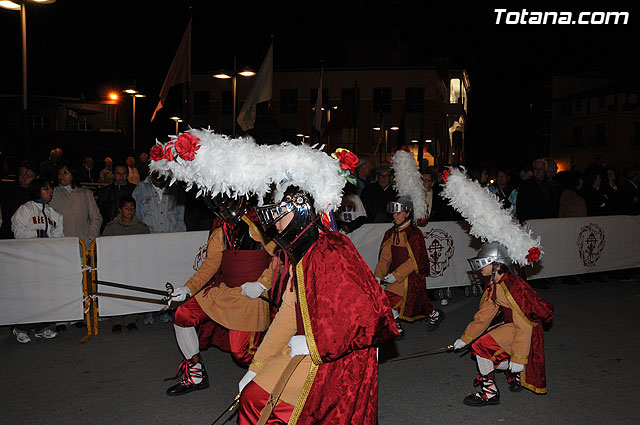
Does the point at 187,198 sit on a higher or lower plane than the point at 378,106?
lower

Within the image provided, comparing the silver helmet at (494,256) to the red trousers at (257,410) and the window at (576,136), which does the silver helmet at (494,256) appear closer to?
the red trousers at (257,410)

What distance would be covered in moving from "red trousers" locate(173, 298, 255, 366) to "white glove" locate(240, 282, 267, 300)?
0.51m

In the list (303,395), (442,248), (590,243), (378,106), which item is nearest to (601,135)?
(378,106)

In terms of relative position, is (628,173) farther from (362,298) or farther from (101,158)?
(101,158)

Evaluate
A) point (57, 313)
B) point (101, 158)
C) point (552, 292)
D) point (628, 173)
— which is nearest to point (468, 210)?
point (57, 313)

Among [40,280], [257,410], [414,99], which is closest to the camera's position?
[257,410]

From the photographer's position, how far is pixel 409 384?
228 inches

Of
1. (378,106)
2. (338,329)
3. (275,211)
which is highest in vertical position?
(378,106)

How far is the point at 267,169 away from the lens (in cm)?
347

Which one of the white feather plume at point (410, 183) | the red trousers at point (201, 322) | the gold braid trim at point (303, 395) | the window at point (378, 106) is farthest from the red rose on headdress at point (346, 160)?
the window at point (378, 106)

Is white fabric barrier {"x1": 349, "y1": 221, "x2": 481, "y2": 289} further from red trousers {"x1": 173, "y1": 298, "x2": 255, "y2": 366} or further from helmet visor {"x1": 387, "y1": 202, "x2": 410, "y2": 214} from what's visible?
red trousers {"x1": 173, "y1": 298, "x2": 255, "y2": 366}

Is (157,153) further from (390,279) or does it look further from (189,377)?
(390,279)

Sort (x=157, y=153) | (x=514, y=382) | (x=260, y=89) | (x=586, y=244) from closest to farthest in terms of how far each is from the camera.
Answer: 1. (x=157, y=153)
2. (x=514, y=382)
3. (x=586, y=244)
4. (x=260, y=89)

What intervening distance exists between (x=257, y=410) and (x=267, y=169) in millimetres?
1370
